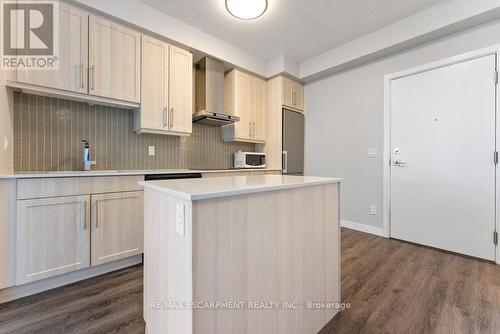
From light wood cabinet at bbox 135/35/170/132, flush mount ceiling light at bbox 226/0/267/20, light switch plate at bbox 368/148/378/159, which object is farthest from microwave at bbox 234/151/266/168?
flush mount ceiling light at bbox 226/0/267/20

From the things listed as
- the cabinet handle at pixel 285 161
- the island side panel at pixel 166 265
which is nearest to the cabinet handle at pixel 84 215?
the island side panel at pixel 166 265

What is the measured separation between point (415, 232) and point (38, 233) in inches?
148

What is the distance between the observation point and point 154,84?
8.33 feet

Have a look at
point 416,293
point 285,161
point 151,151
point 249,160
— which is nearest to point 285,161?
point 285,161

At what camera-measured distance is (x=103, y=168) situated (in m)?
2.50

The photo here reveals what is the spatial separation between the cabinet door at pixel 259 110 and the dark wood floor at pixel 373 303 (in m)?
2.24

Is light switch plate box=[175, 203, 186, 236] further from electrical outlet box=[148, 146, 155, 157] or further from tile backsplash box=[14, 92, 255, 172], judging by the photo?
electrical outlet box=[148, 146, 155, 157]

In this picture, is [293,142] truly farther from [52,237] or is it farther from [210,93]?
[52,237]

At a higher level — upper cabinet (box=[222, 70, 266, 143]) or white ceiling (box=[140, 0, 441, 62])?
white ceiling (box=[140, 0, 441, 62])

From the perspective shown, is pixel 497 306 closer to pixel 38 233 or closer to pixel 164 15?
pixel 38 233

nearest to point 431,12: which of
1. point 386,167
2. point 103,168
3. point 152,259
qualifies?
point 386,167

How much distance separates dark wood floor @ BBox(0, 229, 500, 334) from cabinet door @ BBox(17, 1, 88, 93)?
171 centimetres

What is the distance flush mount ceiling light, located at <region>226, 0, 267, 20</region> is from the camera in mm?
2137

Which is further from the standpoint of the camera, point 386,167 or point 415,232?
point 386,167
